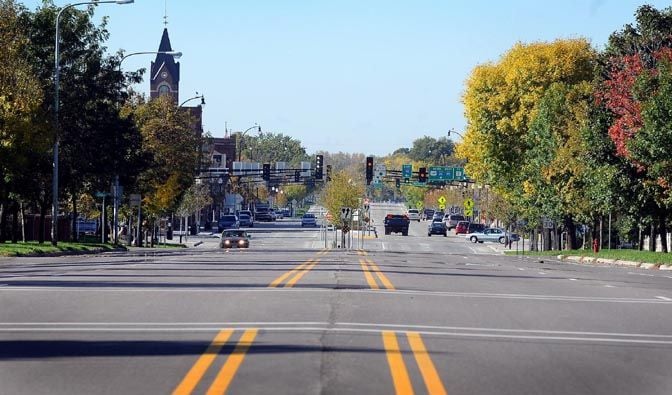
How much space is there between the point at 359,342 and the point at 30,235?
6266 cm

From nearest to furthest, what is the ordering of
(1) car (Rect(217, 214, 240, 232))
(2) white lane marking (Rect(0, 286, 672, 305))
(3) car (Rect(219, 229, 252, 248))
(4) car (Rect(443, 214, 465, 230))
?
(2) white lane marking (Rect(0, 286, 672, 305)) → (3) car (Rect(219, 229, 252, 248)) → (1) car (Rect(217, 214, 240, 232)) → (4) car (Rect(443, 214, 465, 230))

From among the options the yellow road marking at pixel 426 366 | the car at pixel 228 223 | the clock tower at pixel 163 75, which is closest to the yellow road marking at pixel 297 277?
the yellow road marking at pixel 426 366

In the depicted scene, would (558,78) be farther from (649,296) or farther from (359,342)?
(359,342)

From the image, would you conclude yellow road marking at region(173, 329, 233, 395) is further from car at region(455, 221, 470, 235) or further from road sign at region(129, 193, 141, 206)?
car at region(455, 221, 470, 235)

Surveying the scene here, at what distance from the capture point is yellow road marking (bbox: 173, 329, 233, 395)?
1103cm

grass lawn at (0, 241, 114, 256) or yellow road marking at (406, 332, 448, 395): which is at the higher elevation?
grass lawn at (0, 241, 114, 256)

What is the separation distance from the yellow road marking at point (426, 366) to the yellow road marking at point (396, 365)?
0.18 meters

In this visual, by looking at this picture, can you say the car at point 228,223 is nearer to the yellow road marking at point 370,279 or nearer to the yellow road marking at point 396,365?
the yellow road marking at point 370,279

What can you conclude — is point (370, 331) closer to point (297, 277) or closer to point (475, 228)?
point (297, 277)

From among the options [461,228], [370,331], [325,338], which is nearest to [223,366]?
[325,338]

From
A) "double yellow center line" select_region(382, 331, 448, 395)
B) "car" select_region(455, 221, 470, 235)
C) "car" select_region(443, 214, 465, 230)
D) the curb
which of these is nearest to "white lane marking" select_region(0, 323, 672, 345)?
"double yellow center line" select_region(382, 331, 448, 395)

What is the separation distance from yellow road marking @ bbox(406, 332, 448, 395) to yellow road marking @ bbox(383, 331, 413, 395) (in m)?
0.18

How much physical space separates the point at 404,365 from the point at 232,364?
5.99ft

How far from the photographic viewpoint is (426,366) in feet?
41.5
